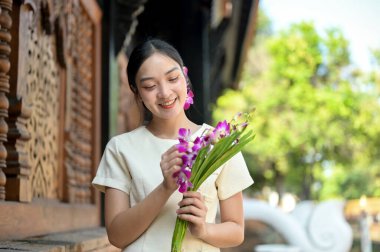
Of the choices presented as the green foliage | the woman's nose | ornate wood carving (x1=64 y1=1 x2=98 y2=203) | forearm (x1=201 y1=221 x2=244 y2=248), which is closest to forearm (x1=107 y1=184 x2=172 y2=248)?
forearm (x1=201 y1=221 x2=244 y2=248)

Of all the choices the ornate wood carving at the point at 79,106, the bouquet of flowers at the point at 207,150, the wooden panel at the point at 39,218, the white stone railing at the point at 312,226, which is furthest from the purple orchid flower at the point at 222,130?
the white stone railing at the point at 312,226

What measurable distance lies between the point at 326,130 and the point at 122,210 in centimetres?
2272

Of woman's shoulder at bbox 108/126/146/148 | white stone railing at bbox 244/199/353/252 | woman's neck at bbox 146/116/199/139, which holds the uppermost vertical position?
woman's neck at bbox 146/116/199/139

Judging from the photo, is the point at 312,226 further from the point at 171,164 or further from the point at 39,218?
the point at 171,164

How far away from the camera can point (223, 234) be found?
1.49 meters

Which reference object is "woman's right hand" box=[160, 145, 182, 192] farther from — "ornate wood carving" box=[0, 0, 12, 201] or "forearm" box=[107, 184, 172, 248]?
"ornate wood carving" box=[0, 0, 12, 201]

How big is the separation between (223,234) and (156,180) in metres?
0.21

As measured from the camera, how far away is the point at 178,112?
1549 mm

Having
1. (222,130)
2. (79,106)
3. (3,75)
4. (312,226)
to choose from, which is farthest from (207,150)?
(312,226)

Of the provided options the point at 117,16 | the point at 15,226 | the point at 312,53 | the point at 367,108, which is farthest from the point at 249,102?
the point at 15,226

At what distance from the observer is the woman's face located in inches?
59.5

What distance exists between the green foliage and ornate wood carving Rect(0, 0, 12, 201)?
20467 mm

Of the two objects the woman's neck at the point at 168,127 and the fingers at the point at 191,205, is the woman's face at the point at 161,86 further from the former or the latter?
the fingers at the point at 191,205

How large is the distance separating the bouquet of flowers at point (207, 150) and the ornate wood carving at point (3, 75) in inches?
35.3
